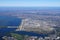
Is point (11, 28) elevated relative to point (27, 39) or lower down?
elevated

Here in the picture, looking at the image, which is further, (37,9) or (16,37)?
(37,9)

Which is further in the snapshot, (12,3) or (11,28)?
(12,3)

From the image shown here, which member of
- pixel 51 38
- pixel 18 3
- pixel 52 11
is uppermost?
pixel 18 3

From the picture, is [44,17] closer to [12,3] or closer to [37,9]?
[37,9]

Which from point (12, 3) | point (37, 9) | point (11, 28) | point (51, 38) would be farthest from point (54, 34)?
point (12, 3)

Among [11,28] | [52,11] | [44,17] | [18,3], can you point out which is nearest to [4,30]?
[11,28]

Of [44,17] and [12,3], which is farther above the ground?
[12,3]

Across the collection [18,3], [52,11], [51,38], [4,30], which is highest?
[18,3]

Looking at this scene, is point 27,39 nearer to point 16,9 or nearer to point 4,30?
point 4,30

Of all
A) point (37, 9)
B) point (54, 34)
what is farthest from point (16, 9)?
point (54, 34)
